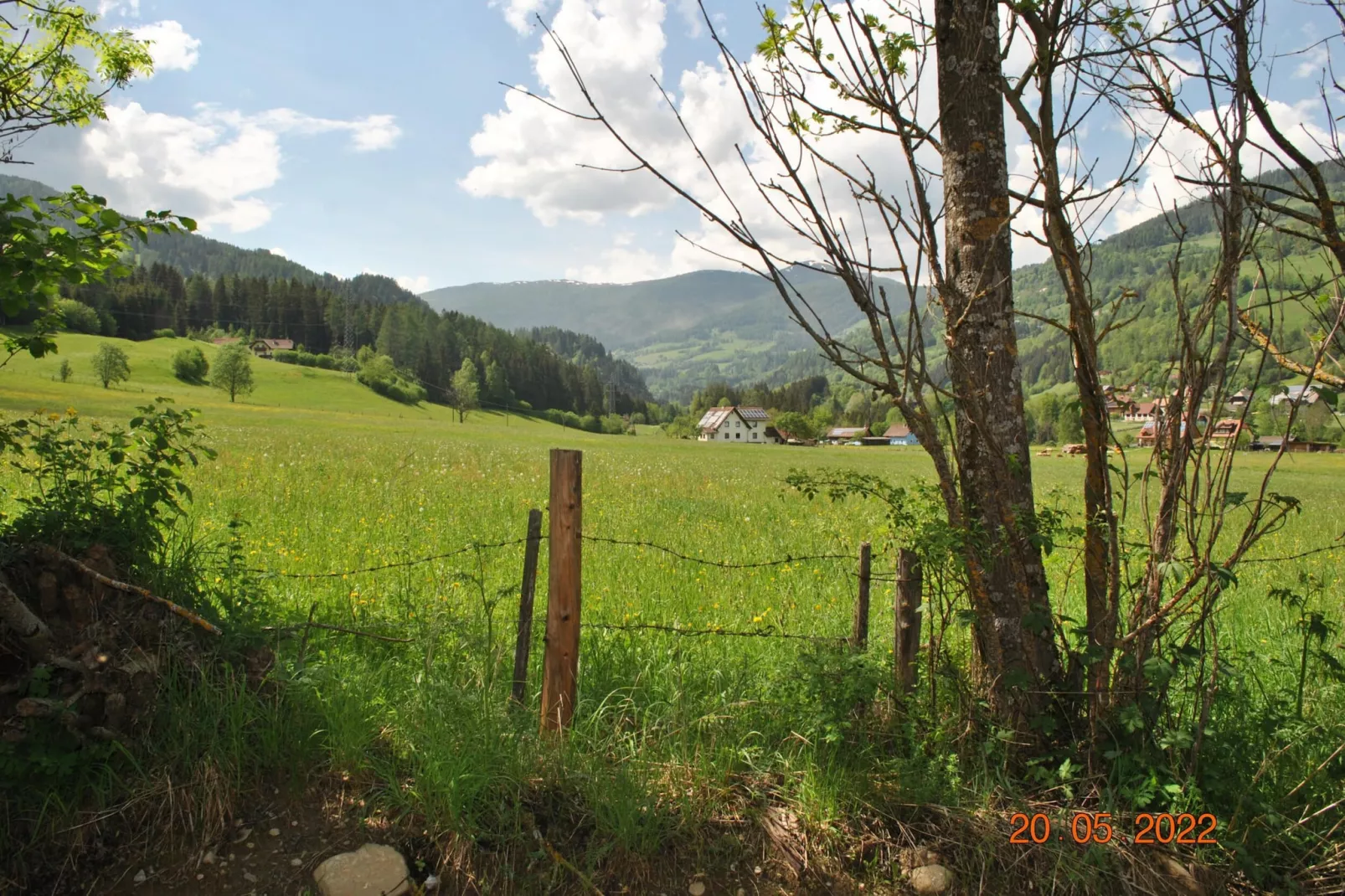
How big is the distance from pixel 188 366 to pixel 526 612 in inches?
4272

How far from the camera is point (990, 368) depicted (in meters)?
3.97

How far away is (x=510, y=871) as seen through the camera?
3490 mm

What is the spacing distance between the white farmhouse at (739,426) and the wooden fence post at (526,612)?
13340cm

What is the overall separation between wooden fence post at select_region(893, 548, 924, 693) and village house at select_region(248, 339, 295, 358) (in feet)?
458

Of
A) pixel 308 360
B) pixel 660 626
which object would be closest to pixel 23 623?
pixel 660 626

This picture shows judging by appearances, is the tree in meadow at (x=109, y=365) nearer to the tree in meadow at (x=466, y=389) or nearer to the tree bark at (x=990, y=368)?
the tree in meadow at (x=466, y=389)

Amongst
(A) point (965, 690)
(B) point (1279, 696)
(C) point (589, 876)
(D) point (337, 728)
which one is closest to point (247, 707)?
(D) point (337, 728)

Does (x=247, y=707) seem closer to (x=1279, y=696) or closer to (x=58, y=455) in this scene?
(x=58, y=455)

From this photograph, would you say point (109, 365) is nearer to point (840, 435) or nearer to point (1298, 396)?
point (1298, 396)

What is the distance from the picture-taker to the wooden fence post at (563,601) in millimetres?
4418

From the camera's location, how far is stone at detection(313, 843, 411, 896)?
337 centimetres

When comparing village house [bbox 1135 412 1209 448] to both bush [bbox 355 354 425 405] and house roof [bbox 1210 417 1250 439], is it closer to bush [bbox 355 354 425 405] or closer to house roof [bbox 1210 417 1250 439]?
house roof [bbox 1210 417 1250 439]

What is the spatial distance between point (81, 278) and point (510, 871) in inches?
164

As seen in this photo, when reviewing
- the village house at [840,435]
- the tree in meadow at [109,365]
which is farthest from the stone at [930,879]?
the village house at [840,435]
